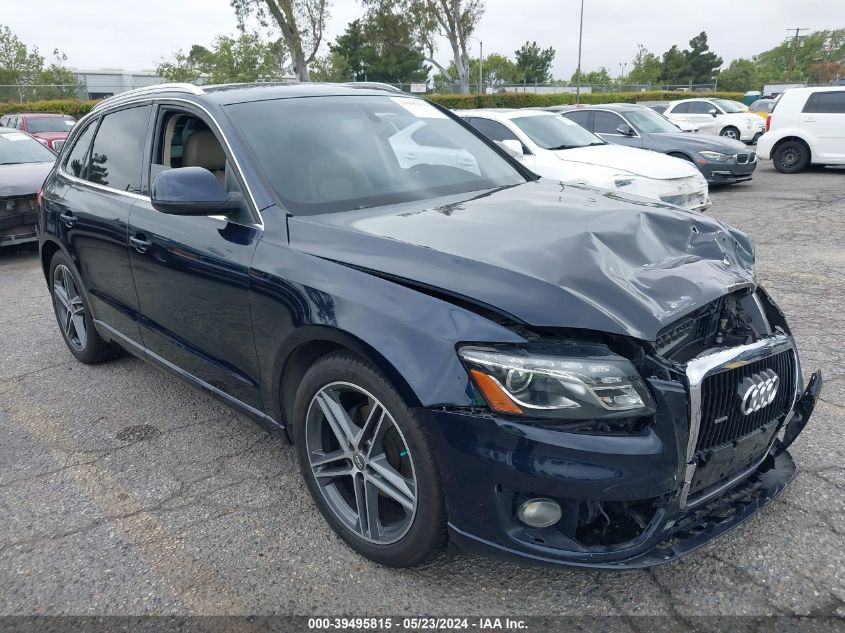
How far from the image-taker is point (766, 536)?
264 centimetres

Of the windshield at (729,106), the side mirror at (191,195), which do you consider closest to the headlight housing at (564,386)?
the side mirror at (191,195)

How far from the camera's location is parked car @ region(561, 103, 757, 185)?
12.2m

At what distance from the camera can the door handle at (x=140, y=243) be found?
11.4 feet

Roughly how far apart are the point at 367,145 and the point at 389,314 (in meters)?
1.37

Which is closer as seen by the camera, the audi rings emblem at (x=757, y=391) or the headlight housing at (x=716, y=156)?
the audi rings emblem at (x=757, y=391)

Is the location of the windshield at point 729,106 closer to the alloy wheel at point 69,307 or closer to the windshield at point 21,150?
the windshield at point 21,150

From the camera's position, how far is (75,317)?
4.84 metres

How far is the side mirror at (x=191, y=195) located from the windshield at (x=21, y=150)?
8.06m

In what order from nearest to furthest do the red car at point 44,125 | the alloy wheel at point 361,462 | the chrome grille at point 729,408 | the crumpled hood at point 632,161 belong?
the chrome grille at point 729,408, the alloy wheel at point 361,462, the crumpled hood at point 632,161, the red car at point 44,125

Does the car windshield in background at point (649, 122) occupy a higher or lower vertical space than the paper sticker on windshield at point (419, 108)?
lower

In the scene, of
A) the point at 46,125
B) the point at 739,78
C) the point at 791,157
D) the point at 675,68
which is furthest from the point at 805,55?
the point at 46,125

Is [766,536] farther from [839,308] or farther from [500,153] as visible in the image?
[839,308]

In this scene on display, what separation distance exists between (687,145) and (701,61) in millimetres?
83176

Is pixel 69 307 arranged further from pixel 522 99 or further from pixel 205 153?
pixel 522 99
